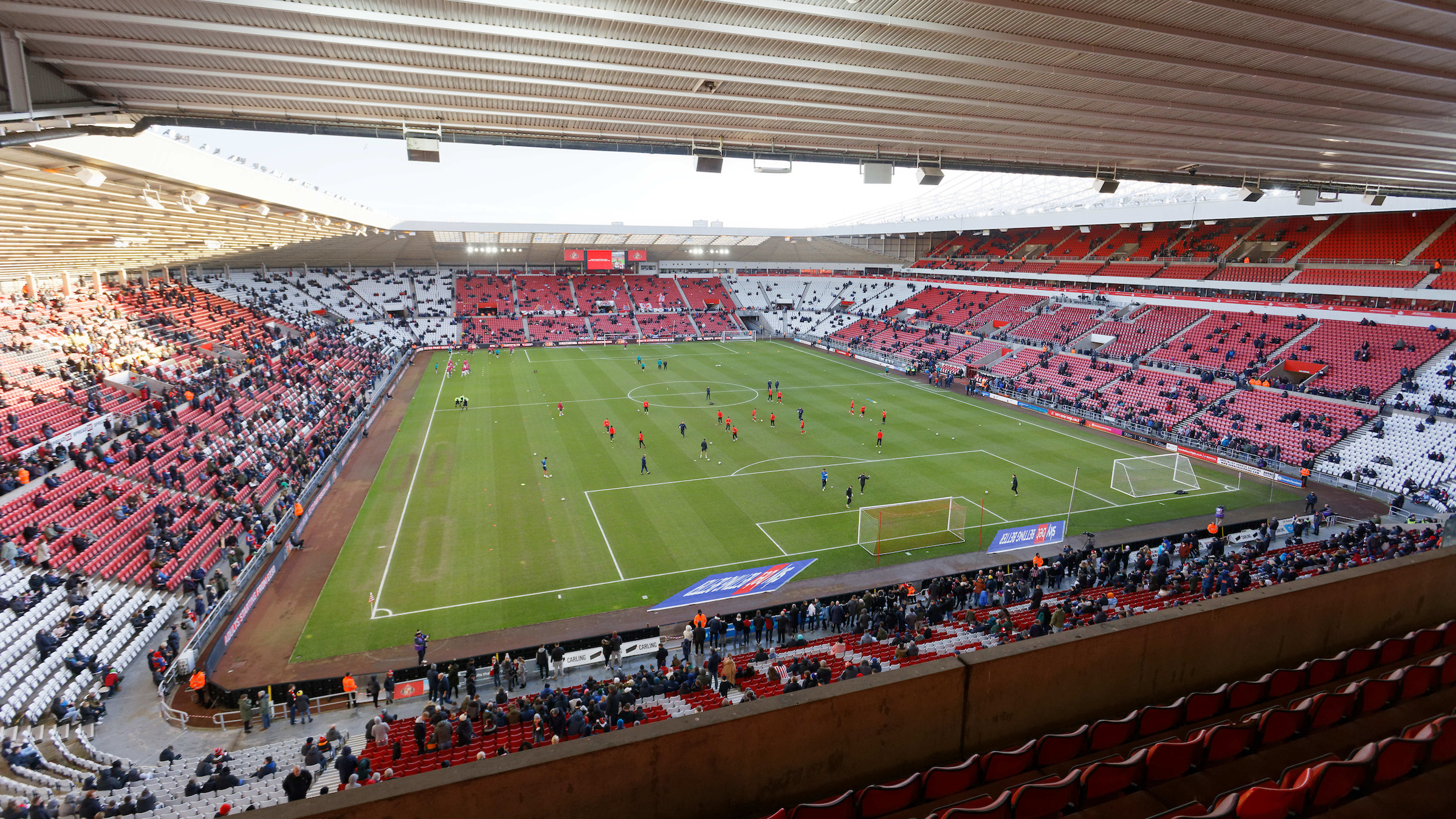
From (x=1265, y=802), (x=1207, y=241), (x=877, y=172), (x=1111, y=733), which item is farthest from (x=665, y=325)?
(x=1265, y=802)

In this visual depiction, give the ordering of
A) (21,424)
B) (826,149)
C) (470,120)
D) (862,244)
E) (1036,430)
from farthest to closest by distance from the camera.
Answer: (862,244) < (1036,430) < (21,424) < (826,149) < (470,120)

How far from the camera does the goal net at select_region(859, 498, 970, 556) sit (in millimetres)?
20516

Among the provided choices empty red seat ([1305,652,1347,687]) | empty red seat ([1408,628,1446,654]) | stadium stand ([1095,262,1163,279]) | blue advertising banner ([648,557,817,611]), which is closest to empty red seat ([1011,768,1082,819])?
empty red seat ([1305,652,1347,687])

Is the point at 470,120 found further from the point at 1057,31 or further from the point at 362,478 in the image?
the point at 362,478

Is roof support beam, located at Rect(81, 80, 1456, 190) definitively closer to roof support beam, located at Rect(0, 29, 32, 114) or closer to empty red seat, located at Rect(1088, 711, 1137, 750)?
roof support beam, located at Rect(0, 29, 32, 114)

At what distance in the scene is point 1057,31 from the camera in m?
8.26

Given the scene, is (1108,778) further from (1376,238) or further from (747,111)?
(1376,238)

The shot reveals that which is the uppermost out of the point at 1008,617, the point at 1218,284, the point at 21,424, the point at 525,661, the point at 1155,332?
the point at 1218,284

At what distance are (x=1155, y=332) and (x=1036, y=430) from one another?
14909 millimetres

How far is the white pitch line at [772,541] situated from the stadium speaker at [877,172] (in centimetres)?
1092

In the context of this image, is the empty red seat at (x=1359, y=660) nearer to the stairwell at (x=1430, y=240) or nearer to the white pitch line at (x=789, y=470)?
the white pitch line at (x=789, y=470)

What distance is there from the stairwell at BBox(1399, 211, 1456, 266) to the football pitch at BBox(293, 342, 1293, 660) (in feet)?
60.0

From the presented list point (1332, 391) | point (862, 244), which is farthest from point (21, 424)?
point (862, 244)

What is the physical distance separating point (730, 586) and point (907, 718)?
40.1 feet
